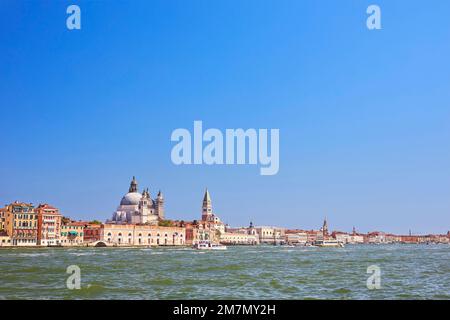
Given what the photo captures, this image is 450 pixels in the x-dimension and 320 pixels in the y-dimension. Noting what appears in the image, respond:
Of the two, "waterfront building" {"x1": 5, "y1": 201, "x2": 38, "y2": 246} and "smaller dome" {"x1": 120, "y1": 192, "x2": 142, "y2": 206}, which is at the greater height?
"smaller dome" {"x1": 120, "y1": 192, "x2": 142, "y2": 206}

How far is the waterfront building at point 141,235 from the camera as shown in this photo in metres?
56.7

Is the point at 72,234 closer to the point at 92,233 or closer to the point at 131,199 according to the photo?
the point at 92,233

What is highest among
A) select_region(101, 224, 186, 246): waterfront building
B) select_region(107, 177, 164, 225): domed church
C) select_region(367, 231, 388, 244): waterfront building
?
select_region(107, 177, 164, 225): domed church

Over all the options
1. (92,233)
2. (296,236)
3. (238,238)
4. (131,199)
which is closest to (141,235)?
(92,233)

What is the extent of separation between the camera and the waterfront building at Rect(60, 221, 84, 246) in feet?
169

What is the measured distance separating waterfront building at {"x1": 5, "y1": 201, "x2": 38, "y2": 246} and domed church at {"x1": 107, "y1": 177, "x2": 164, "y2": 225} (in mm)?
18353

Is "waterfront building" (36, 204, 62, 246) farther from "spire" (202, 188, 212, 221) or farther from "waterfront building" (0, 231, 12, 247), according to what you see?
"spire" (202, 188, 212, 221)

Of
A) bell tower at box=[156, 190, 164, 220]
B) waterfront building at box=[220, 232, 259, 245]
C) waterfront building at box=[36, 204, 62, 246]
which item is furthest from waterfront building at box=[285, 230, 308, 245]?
waterfront building at box=[36, 204, 62, 246]

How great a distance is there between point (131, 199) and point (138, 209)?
181 centimetres

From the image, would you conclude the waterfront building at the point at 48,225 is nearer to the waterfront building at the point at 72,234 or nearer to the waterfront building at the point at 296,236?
the waterfront building at the point at 72,234

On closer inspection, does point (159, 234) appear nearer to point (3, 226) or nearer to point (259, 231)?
point (3, 226)

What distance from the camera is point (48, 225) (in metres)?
49.3
